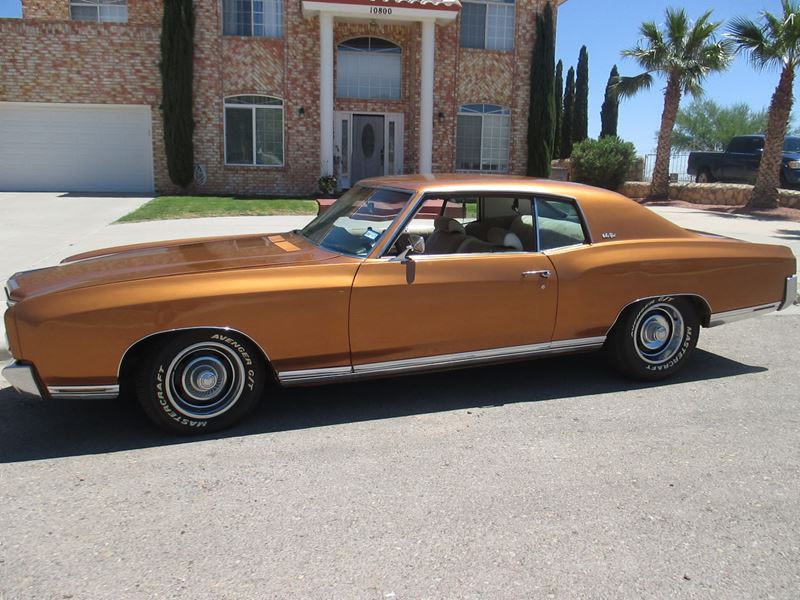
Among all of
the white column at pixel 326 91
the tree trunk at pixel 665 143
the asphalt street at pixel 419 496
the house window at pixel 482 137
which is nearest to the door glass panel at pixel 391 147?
the house window at pixel 482 137

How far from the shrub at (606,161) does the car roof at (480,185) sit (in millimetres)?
20214

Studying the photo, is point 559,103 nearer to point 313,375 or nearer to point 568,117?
point 568,117

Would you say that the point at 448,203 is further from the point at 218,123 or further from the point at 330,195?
the point at 218,123

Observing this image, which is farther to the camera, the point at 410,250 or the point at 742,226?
the point at 742,226

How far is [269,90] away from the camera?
794 inches

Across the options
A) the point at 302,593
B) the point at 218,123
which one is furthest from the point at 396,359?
the point at 218,123

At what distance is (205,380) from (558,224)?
2.59m

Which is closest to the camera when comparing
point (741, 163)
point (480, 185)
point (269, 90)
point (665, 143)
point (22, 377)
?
point (22, 377)

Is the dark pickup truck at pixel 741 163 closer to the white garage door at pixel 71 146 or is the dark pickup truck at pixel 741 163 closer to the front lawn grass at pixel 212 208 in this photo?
the front lawn grass at pixel 212 208

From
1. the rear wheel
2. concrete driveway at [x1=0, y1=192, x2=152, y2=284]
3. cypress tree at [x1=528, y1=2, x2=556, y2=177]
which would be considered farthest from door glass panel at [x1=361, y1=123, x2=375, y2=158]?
the rear wheel

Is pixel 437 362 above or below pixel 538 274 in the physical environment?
below

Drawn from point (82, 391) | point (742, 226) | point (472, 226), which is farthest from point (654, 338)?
point (742, 226)

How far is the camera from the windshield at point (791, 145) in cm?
2286

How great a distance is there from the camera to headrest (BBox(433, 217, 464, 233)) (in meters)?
5.29
